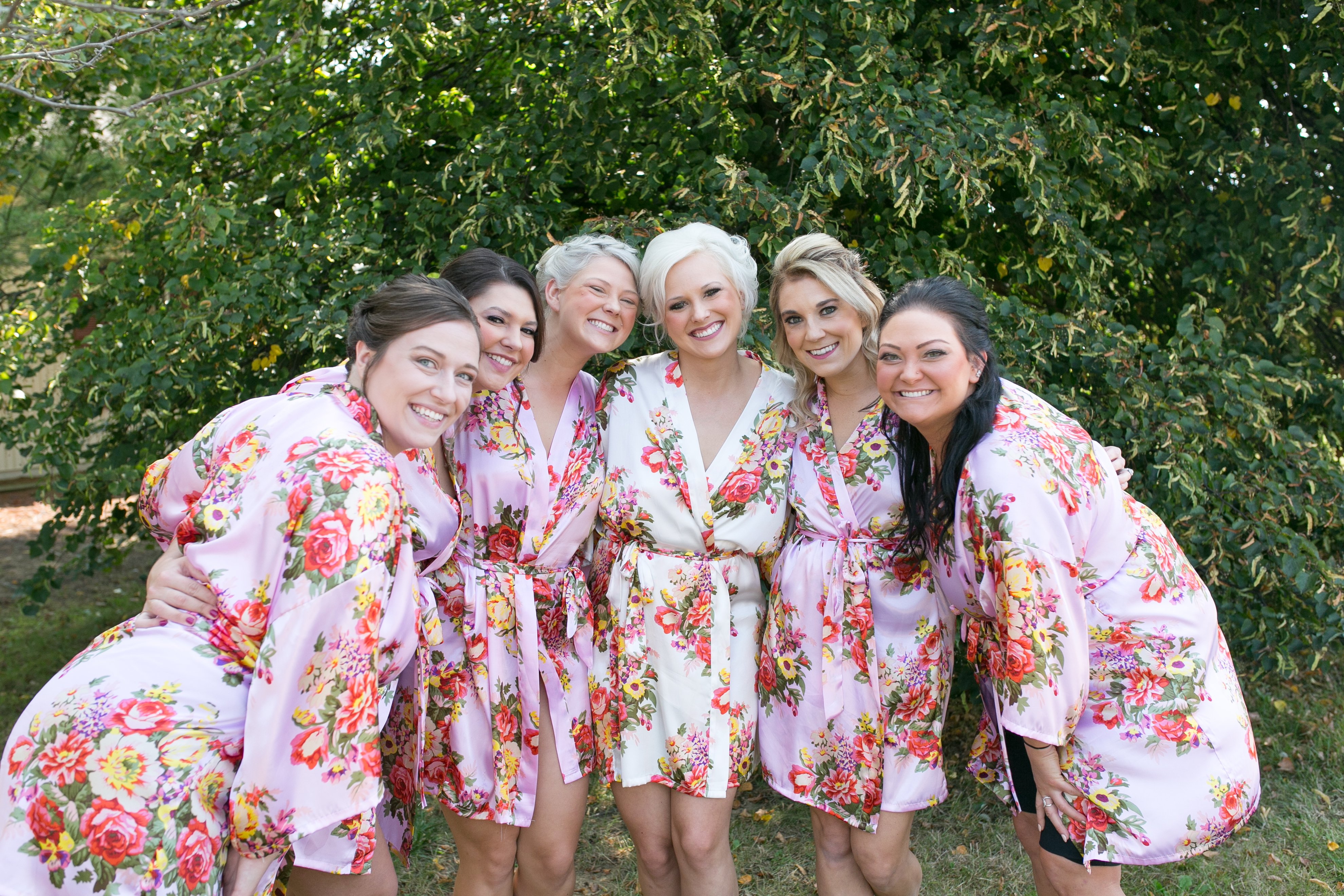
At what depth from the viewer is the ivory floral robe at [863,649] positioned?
2518 mm

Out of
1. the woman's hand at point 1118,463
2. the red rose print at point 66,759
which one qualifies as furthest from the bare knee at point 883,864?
the red rose print at point 66,759

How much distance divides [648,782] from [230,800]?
3.84 ft

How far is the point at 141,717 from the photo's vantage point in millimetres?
1606

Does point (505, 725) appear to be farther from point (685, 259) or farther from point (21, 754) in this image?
point (685, 259)

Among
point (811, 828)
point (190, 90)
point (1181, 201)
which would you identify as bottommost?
point (811, 828)


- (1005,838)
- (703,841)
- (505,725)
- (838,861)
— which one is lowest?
(1005,838)

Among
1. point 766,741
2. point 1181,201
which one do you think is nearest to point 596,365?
point 766,741

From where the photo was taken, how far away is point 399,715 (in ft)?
7.87

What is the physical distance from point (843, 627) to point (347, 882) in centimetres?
128

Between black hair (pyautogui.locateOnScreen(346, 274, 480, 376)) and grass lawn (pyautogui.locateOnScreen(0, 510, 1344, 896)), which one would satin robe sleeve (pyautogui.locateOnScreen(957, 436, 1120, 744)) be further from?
grass lawn (pyautogui.locateOnScreen(0, 510, 1344, 896))

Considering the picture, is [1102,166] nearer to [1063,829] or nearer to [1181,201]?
[1181,201]

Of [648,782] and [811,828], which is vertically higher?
[648,782]

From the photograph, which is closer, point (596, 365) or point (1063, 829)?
point (1063, 829)

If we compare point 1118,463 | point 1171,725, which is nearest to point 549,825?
point 1171,725
